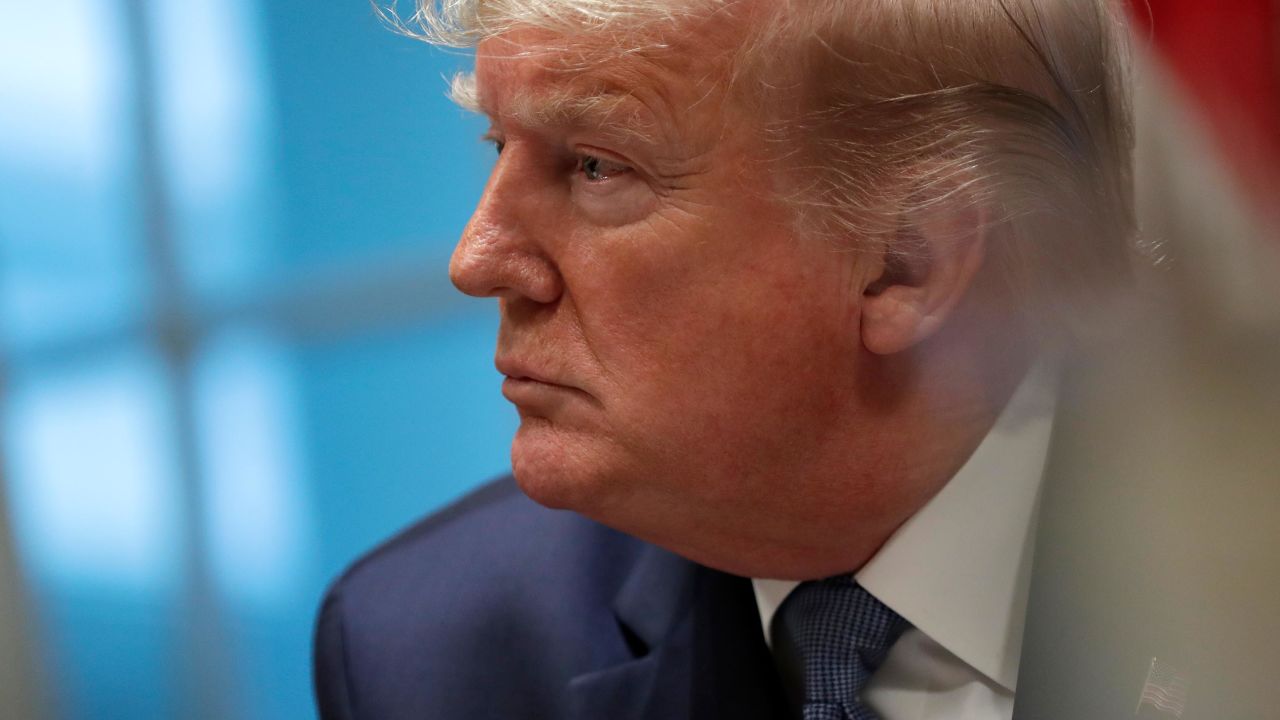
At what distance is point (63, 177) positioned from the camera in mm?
2244

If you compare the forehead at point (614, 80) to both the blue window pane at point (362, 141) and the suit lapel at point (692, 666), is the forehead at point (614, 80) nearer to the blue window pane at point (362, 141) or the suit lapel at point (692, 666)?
the suit lapel at point (692, 666)

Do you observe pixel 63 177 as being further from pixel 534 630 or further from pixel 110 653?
pixel 534 630

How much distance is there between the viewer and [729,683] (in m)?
1.19

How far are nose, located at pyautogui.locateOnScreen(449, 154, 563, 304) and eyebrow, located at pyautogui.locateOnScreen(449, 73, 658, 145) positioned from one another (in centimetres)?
5

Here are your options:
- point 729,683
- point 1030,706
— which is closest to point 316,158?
point 729,683

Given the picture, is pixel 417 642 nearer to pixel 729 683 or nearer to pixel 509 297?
pixel 729 683

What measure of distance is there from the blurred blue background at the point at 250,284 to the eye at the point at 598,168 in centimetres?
114

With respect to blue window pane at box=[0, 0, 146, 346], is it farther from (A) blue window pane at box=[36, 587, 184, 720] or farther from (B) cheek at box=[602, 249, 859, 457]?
(B) cheek at box=[602, 249, 859, 457]

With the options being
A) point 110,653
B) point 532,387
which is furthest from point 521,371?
point 110,653

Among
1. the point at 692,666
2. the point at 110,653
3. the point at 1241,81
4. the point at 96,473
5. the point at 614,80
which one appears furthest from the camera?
the point at 96,473

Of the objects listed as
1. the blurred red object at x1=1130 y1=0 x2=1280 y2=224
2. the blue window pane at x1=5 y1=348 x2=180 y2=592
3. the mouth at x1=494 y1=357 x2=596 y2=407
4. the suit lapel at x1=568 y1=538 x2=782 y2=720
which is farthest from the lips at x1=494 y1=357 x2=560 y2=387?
the blue window pane at x1=5 y1=348 x2=180 y2=592

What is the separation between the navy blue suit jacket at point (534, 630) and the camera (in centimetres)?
121

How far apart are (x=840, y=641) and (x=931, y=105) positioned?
1.52 feet

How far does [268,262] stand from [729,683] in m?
1.42
